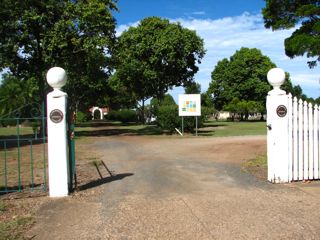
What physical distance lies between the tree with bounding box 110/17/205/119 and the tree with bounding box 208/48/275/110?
25204mm

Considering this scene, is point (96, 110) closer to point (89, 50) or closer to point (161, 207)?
point (89, 50)

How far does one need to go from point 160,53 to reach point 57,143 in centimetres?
3421

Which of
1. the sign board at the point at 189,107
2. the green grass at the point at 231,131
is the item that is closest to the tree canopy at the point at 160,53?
the green grass at the point at 231,131

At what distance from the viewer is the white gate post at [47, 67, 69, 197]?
8.64m

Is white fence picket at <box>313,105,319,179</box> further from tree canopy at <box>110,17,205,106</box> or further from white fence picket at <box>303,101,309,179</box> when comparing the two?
tree canopy at <box>110,17,205,106</box>

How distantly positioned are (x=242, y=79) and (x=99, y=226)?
211ft

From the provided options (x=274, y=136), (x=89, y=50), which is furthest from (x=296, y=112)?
(x=89, y=50)

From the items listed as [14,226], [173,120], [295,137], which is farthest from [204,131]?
[14,226]

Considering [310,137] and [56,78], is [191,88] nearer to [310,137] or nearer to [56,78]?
[310,137]

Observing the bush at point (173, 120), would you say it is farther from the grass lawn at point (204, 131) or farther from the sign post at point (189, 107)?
the sign post at point (189, 107)

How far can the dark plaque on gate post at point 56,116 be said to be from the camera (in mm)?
8641

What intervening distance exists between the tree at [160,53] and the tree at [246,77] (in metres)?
25.2

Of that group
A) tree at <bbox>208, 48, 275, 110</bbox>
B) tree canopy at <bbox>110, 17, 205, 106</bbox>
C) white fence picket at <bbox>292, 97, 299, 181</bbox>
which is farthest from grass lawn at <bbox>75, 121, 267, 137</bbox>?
tree at <bbox>208, 48, 275, 110</bbox>

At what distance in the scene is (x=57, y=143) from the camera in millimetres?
8656
